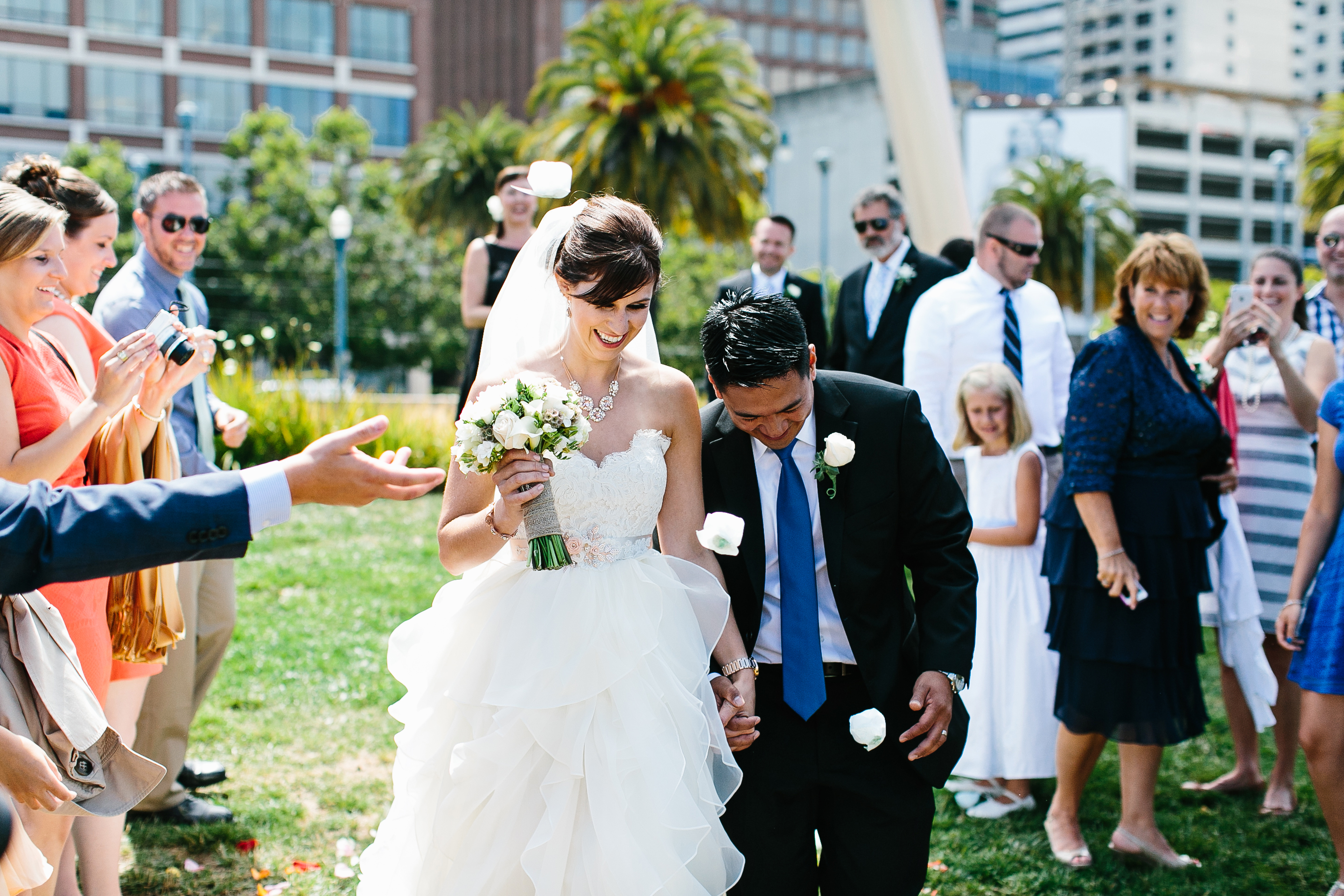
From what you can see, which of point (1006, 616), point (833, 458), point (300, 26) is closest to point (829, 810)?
point (833, 458)

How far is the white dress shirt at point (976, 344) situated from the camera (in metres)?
5.97

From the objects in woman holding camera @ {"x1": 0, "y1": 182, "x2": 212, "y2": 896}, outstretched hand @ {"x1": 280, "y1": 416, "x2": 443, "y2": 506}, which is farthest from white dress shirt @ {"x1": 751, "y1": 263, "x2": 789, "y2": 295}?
outstretched hand @ {"x1": 280, "y1": 416, "x2": 443, "y2": 506}

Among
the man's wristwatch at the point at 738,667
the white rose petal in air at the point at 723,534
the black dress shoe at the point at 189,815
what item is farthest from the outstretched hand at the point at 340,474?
the black dress shoe at the point at 189,815

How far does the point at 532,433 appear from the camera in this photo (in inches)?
108

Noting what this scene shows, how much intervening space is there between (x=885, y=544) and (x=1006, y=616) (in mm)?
2336

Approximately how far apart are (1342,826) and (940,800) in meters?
1.73

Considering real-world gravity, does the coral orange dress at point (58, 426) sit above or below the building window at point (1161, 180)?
below

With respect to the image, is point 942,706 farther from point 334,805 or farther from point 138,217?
point 138,217

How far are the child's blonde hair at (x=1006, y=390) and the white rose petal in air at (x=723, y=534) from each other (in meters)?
2.66

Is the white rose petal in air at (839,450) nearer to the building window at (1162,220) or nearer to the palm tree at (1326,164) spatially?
the palm tree at (1326,164)

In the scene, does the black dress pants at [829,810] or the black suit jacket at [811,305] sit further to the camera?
the black suit jacket at [811,305]

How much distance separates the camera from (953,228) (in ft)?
44.1

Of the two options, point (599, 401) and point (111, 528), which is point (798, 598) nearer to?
point (599, 401)

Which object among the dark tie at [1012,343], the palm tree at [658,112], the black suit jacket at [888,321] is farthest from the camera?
the palm tree at [658,112]
